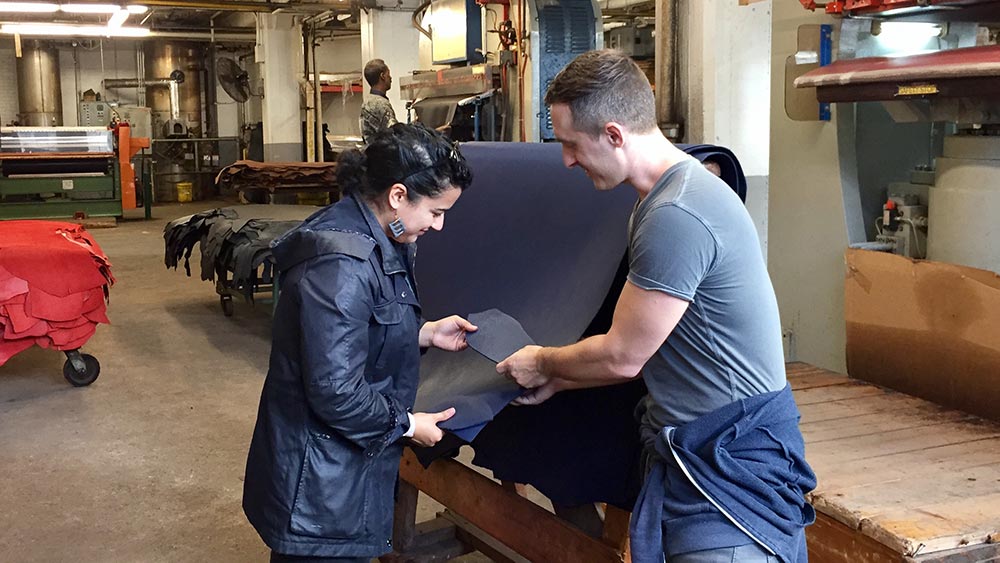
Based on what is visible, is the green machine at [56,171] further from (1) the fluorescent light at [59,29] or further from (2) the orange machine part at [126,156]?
(1) the fluorescent light at [59,29]

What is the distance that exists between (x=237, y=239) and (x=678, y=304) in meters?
4.67

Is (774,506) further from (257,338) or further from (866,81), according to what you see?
(257,338)

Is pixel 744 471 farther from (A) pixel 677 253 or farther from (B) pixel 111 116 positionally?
(B) pixel 111 116

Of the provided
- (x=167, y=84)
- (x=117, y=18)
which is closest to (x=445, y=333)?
(x=117, y=18)

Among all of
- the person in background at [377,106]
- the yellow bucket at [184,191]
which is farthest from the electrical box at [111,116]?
the person in background at [377,106]

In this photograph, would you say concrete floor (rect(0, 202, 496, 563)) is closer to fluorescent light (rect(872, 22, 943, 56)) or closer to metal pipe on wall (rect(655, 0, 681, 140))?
metal pipe on wall (rect(655, 0, 681, 140))

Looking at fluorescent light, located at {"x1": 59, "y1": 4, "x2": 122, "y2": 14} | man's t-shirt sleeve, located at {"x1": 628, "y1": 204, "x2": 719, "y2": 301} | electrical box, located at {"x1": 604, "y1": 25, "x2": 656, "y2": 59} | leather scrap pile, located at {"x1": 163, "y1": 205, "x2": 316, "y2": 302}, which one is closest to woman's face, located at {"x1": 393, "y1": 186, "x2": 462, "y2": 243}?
man's t-shirt sleeve, located at {"x1": 628, "y1": 204, "x2": 719, "y2": 301}

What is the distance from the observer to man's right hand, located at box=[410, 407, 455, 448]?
1734 millimetres

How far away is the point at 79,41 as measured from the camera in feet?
50.5

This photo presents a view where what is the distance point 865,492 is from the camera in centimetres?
188

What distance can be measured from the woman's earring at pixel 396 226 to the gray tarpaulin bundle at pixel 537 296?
1.11 ft

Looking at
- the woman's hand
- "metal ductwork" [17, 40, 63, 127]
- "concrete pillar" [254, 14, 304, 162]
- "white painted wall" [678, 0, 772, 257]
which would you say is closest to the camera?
the woman's hand

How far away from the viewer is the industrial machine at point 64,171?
34.0 ft

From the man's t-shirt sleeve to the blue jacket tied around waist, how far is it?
0.22m
